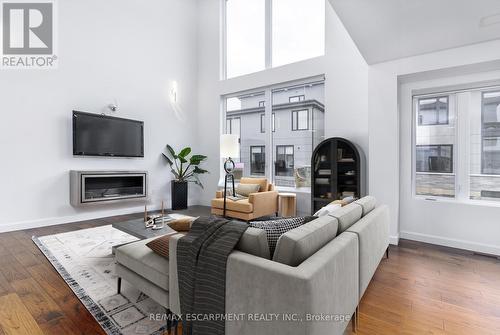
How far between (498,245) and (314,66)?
12.7ft

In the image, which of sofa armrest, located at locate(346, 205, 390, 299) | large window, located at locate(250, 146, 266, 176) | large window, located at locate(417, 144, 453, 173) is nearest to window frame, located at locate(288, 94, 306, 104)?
large window, located at locate(250, 146, 266, 176)

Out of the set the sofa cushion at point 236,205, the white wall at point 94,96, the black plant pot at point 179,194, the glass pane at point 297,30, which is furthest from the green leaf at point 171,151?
the glass pane at point 297,30

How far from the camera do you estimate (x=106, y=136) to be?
494 cm

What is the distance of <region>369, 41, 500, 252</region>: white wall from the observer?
309 centimetres

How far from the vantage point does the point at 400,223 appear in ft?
12.3

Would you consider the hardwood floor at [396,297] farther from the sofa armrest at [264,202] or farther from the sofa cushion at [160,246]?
the sofa armrest at [264,202]

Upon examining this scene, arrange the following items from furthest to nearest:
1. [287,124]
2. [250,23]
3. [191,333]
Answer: [250,23] < [287,124] < [191,333]

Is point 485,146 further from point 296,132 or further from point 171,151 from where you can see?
point 171,151

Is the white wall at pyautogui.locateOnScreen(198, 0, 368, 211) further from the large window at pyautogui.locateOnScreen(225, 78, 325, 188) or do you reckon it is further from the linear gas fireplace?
the linear gas fireplace

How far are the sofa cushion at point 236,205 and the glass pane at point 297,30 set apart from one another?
10.5 feet

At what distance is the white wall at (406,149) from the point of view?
309 cm

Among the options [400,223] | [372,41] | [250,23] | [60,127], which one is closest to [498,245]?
[400,223]

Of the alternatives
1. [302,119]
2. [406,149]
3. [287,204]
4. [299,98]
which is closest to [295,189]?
[287,204]

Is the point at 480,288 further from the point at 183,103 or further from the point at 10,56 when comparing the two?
the point at 10,56
